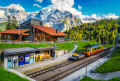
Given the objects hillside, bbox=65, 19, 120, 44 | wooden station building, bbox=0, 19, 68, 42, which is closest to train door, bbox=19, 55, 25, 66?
wooden station building, bbox=0, 19, 68, 42

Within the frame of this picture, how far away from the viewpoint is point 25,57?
642 inches

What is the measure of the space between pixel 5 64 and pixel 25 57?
3.66 metres

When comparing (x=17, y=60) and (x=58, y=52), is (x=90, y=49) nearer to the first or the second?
(x=58, y=52)

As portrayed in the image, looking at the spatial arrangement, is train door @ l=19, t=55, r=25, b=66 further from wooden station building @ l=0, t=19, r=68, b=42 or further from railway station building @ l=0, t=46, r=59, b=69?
wooden station building @ l=0, t=19, r=68, b=42

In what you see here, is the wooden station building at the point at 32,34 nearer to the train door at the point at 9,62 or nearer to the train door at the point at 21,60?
the train door at the point at 21,60

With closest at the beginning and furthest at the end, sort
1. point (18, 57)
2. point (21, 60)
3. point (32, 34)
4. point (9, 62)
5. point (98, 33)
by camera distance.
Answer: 1. point (9, 62)
2. point (18, 57)
3. point (21, 60)
4. point (32, 34)
5. point (98, 33)

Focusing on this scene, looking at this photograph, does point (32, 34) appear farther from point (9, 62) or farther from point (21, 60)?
point (9, 62)

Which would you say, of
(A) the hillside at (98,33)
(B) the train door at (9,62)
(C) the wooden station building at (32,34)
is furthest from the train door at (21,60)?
(A) the hillside at (98,33)

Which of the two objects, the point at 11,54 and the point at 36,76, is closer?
the point at 36,76

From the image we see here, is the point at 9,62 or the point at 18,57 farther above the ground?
the point at 18,57

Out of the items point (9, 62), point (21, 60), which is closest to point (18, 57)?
point (21, 60)

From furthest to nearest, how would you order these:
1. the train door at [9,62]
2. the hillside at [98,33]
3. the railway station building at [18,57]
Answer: the hillside at [98,33]
the train door at [9,62]
the railway station building at [18,57]

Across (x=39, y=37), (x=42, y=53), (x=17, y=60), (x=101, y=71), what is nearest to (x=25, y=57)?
(x=17, y=60)

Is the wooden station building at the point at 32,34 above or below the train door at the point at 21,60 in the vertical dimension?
above
